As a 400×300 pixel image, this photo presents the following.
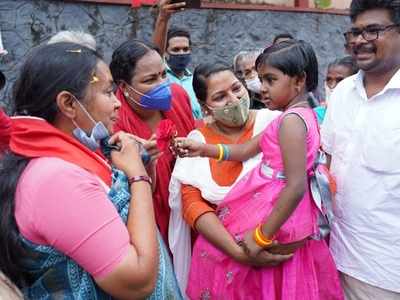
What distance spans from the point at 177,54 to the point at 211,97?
5.89 feet

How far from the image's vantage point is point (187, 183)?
239cm

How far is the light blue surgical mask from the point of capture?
1.53 metres

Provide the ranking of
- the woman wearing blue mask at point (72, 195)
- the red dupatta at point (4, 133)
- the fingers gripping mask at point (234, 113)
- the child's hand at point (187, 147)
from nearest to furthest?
1. the woman wearing blue mask at point (72, 195)
2. the red dupatta at point (4, 133)
3. the child's hand at point (187, 147)
4. the fingers gripping mask at point (234, 113)

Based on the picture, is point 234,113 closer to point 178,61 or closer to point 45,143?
point 45,143

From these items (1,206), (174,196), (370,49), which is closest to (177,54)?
(174,196)

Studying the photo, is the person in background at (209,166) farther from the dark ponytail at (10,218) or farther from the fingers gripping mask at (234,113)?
the dark ponytail at (10,218)

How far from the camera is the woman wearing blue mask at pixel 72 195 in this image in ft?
4.33

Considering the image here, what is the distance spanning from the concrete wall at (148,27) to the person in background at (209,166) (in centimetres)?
262

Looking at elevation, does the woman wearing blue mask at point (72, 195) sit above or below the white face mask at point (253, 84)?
above

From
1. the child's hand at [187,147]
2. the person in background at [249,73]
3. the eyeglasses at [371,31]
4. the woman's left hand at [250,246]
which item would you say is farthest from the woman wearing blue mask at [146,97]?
the person in background at [249,73]

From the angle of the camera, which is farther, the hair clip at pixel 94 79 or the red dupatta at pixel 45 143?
the hair clip at pixel 94 79

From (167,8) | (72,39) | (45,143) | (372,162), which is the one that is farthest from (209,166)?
(167,8)

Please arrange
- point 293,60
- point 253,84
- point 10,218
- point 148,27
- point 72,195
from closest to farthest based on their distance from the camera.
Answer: point 72,195 < point 10,218 < point 293,60 < point 253,84 < point 148,27

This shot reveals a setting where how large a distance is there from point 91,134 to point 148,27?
4783 mm
